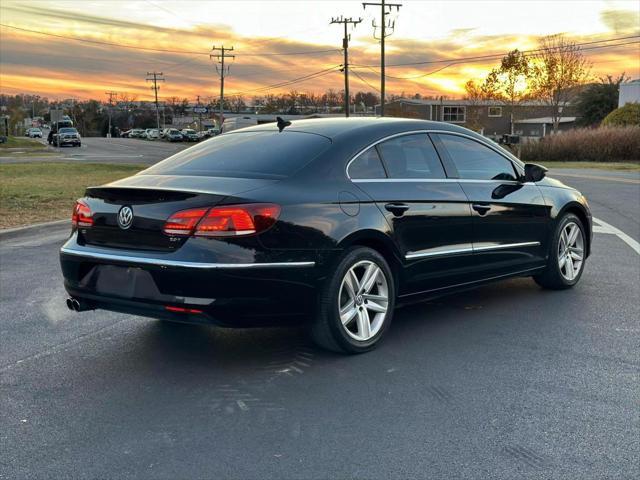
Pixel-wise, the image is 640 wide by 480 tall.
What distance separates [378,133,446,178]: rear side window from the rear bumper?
1.24 metres

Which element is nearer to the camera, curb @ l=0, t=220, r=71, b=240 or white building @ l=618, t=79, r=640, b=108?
curb @ l=0, t=220, r=71, b=240

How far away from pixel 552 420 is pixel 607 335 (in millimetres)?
1888

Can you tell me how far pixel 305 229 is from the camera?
452 centimetres

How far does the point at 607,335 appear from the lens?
544 cm

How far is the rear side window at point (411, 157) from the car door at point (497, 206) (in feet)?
0.42

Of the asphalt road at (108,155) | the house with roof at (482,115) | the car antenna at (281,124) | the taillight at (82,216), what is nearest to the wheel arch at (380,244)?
the car antenna at (281,124)

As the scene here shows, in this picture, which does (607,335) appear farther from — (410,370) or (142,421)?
(142,421)

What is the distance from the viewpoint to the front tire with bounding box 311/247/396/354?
470 centimetres

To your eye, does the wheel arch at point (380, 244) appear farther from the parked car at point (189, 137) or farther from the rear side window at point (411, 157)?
the parked car at point (189, 137)

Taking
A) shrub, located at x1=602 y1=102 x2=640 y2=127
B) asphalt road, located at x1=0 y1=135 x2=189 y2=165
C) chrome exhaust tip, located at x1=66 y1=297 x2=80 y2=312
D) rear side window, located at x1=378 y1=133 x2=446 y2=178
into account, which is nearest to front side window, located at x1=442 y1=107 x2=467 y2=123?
asphalt road, located at x1=0 y1=135 x2=189 y2=165

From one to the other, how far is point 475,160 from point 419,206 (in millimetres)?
1088

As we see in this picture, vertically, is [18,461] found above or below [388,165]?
below

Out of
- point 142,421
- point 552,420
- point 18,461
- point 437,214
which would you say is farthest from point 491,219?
point 18,461

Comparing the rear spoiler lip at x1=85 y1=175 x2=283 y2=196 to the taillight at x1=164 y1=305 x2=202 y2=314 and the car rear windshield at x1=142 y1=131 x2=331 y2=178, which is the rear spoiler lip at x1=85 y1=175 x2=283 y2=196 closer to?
the car rear windshield at x1=142 y1=131 x2=331 y2=178
